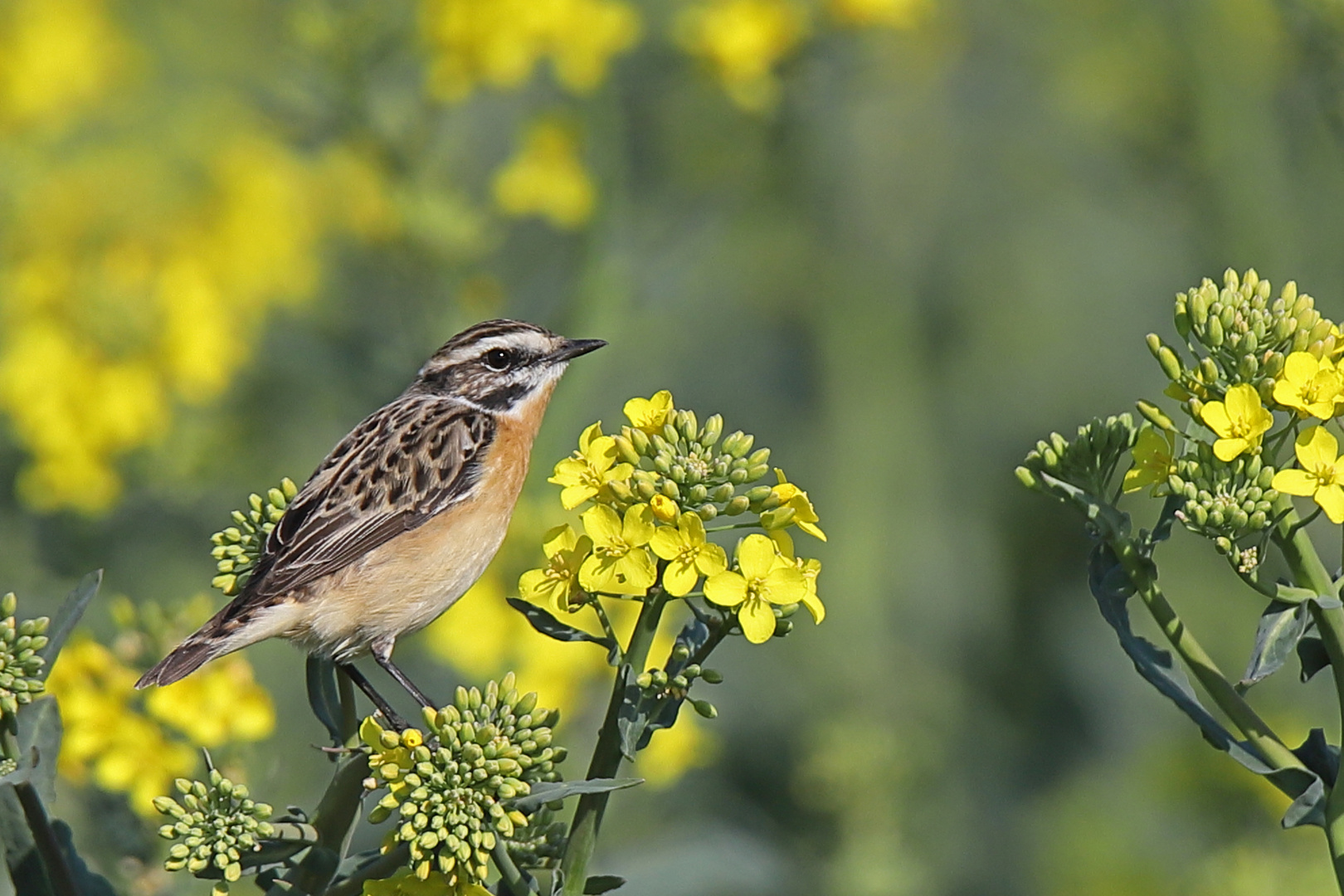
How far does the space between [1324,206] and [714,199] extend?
239 cm

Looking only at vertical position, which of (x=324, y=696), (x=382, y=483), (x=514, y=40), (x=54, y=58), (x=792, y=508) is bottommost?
(x=324, y=696)

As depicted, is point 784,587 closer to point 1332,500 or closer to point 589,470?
point 589,470

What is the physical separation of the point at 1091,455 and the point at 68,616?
1639 millimetres

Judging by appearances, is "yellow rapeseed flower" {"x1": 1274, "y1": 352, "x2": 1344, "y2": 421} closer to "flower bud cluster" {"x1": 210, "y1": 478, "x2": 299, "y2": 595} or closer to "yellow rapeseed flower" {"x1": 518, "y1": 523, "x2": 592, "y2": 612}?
"yellow rapeseed flower" {"x1": 518, "y1": 523, "x2": 592, "y2": 612}

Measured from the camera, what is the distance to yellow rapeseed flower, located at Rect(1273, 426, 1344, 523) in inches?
87.6

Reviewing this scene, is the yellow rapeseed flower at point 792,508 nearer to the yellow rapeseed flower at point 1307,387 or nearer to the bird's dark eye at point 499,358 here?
the yellow rapeseed flower at point 1307,387

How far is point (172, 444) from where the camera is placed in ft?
19.9

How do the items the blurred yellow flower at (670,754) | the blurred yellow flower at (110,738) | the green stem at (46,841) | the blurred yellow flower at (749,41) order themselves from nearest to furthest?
the green stem at (46,841)
the blurred yellow flower at (110,738)
the blurred yellow flower at (670,754)
the blurred yellow flower at (749,41)

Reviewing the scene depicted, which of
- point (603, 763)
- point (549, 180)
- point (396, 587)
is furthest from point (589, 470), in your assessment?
point (549, 180)

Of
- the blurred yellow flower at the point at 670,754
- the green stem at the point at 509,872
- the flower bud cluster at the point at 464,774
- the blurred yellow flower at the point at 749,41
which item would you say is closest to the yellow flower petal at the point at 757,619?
the flower bud cluster at the point at 464,774

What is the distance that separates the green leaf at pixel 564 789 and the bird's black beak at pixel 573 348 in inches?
86.2

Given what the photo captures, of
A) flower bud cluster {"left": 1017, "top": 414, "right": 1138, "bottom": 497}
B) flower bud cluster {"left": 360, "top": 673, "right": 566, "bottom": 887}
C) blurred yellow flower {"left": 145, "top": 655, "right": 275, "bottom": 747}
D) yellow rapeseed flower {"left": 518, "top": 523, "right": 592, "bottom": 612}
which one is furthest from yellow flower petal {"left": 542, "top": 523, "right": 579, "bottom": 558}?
blurred yellow flower {"left": 145, "top": 655, "right": 275, "bottom": 747}

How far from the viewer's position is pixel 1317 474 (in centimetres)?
228

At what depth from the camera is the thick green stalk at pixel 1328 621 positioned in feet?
7.09
